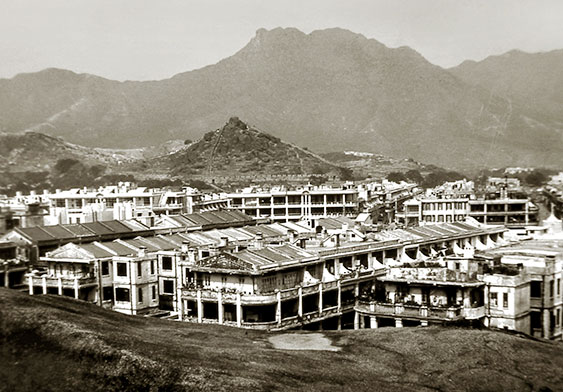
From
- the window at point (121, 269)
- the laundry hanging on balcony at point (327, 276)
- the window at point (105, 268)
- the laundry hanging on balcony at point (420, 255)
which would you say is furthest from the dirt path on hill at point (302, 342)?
the laundry hanging on balcony at point (420, 255)

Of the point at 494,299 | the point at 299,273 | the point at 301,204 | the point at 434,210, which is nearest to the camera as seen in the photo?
the point at 494,299

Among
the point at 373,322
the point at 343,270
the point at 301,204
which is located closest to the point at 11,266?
the point at 343,270

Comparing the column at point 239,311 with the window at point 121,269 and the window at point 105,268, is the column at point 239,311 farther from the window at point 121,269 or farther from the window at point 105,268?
the window at point 105,268

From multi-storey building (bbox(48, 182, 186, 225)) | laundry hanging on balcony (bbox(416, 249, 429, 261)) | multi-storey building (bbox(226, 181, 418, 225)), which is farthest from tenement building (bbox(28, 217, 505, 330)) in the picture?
multi-storey building (bbox(226, 181, 418, 225))

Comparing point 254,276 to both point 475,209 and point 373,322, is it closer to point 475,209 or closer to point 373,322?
point 373,322

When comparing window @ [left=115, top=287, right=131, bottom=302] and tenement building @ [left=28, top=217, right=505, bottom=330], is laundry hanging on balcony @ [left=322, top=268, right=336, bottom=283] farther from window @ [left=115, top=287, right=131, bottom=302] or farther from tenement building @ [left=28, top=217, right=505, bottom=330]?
window @ [left=115, top=287, right=131, bottom=302]

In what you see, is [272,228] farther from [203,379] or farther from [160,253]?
[203,379]

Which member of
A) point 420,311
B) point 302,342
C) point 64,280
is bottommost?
point 420,311
